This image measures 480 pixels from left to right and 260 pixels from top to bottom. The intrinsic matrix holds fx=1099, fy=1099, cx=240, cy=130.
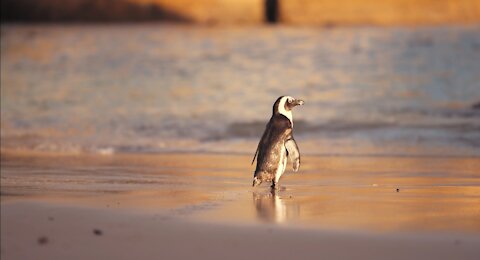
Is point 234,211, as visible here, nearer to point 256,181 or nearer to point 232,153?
point 256,181

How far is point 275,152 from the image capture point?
818cm

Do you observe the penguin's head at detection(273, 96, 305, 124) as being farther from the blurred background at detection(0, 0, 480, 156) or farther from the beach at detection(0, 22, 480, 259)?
the blurred background at detection(0, 0, 480, 156)

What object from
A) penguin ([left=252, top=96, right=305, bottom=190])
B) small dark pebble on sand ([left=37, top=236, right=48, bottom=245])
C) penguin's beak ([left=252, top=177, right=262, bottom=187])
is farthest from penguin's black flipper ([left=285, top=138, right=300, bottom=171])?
small dark pebble on sand ([left=37, top=236, right=48, bottom=245])

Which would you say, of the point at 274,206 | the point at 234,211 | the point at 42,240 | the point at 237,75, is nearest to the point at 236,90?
the point at 237,75

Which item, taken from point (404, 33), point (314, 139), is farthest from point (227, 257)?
point (404, 33)

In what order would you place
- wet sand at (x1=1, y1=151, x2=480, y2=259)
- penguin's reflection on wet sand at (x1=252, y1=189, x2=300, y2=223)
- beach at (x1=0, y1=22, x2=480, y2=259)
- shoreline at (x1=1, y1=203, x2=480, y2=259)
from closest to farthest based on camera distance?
1. shoreline at (x1=1, y1=203, x2=480, y2=259)
2. wet sand at (x1=1, y1=151, x2=480, y2=259)
3. beach at (x1=0, y1=22, x2=480, y2=259)
4. penguin's reflection on wet sand at (x1=252, y1=189, x2=300, y2=223)

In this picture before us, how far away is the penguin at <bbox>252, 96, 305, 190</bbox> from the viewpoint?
8.03 meters

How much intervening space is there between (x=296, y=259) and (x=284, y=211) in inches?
53.6

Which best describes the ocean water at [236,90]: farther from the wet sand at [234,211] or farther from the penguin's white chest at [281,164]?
the penguin's white chest at [281,164]

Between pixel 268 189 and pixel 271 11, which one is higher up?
pixel 271 11

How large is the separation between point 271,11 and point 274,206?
116ft

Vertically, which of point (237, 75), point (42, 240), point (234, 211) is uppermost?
point (237, 75)

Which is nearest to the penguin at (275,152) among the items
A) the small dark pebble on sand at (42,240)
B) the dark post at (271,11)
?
the small dark pebble on sand at (42,240)

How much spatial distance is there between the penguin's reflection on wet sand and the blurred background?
3.35 m
